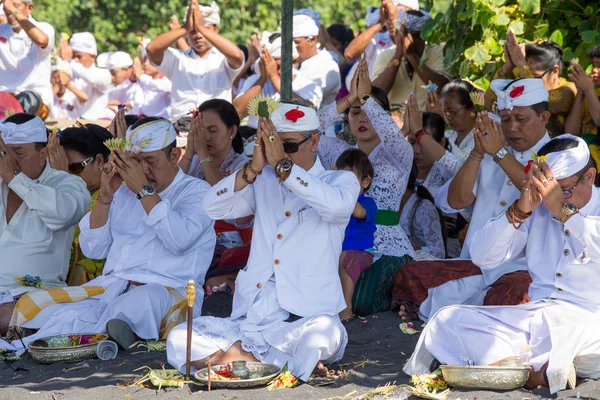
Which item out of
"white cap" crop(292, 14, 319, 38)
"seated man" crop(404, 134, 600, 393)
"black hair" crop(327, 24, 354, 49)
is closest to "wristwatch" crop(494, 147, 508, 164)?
"seated man" crop(404, 134, 600, 393)

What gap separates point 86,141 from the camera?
299 inches

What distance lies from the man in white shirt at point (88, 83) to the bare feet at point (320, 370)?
9506 millimetres

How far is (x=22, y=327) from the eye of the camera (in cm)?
649

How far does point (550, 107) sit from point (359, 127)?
5.48 feet

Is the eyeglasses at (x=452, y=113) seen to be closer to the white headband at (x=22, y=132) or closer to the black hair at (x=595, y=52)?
the black hair at (x=595, y=52)

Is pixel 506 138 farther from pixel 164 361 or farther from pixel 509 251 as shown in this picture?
pixel 164 361

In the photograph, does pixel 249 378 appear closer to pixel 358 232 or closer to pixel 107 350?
pixel 107 350

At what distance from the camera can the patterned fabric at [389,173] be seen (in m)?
7.02

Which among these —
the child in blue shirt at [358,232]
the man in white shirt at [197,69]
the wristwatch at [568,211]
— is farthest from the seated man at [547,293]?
the man in white shirt at [197,69]

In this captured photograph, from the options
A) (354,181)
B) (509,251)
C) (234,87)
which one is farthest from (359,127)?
(234,87)

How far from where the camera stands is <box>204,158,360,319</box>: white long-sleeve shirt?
5.43 m

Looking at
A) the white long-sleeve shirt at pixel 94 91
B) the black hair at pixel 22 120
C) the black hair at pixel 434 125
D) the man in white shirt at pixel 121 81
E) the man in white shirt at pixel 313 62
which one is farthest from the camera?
the white long-sleeve shirt at pixel 94 91

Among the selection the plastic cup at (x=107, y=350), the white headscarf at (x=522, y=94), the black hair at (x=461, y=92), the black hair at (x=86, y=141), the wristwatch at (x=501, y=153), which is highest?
the white headscarf at (x=522, y=94)

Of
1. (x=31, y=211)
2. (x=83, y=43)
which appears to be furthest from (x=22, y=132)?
(x=83, y=43)
